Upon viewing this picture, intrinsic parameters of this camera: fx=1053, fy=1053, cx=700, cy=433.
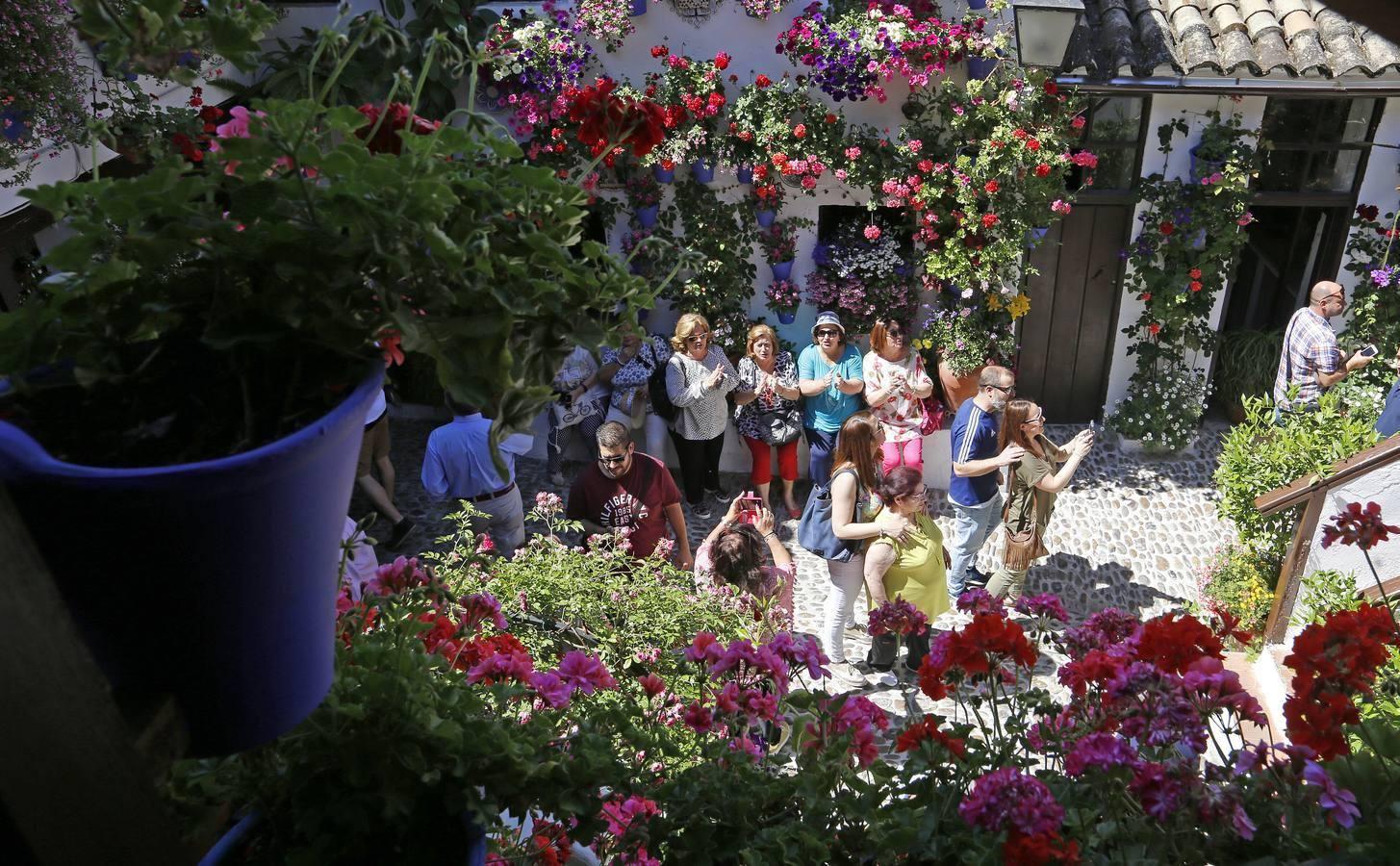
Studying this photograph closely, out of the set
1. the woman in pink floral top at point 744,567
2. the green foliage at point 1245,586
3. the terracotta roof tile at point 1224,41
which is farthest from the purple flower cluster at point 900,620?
the terracotta roof tile at point 1224,41

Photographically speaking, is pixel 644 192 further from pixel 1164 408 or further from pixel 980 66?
pixel 1164 408

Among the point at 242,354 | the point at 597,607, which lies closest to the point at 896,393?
the point at 597,607

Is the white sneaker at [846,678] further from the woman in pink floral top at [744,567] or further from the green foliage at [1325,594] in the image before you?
the green foliage at [1325,594]

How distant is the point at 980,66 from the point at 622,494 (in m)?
4.08

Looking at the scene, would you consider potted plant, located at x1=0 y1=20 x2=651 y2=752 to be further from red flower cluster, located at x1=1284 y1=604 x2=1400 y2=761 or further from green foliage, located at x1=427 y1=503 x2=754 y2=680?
green foliage, located at x1=427 y1=503 x2=754 y2=680

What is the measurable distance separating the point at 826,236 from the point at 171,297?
282 inches

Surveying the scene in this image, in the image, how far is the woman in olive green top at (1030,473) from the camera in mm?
5758

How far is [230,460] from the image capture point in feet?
2.91

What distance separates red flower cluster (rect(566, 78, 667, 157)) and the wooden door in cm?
686

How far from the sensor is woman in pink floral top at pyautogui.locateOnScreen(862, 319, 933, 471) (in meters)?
6.97

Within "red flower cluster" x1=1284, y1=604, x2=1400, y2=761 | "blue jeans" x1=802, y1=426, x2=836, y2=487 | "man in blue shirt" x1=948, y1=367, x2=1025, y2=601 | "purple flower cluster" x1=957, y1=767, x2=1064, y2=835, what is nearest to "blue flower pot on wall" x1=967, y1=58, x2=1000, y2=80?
"man in blue shirt" x1=948, y1=367, x2=1025, y2=601

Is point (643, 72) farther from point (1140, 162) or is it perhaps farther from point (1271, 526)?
point (1271, 526)

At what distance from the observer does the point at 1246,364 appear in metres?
8.36

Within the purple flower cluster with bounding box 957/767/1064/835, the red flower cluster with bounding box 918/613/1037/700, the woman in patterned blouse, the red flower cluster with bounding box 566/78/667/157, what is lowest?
the woman in patterned blouse
